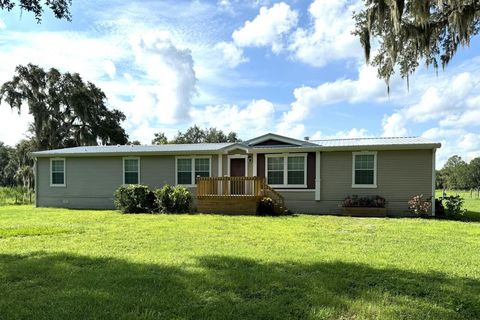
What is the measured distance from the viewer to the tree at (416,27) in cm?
967

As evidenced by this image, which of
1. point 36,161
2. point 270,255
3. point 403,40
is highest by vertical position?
point 403,40

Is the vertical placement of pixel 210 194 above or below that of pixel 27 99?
below

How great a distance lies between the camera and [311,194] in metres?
15.6

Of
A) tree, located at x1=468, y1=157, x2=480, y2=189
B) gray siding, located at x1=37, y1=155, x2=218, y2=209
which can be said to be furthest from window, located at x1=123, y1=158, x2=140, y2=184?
tree, located at x1=468, y1=157, x2=480, y2=189

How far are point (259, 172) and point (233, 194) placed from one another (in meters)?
1.87

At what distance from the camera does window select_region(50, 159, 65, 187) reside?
18734 mm

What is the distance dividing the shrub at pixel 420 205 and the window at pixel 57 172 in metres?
15.1

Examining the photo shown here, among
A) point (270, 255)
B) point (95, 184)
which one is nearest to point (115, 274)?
point (270, 255)

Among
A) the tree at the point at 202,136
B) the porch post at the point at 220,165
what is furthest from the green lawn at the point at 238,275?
the tree at the point at 202,136

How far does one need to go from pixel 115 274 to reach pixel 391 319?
135 inches

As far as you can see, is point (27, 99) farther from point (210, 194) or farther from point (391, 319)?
point (391, 319)

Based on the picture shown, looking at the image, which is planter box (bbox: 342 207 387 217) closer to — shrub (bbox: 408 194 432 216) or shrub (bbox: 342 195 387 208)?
shrub (bbox: 342 195 387 208)

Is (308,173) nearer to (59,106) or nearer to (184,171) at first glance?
(184,171)

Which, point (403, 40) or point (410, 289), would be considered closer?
point (410, 289)
